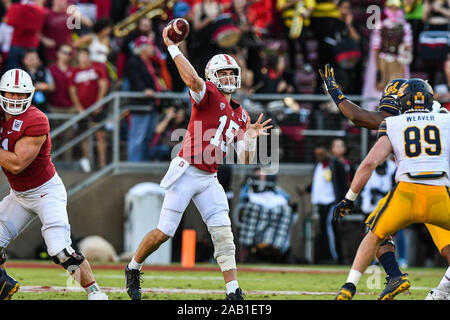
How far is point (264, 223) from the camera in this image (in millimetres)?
14336

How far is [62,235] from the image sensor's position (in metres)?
7.68

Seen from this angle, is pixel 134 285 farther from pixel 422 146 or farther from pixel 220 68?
pixel 422 146

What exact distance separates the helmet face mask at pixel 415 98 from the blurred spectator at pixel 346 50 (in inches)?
302

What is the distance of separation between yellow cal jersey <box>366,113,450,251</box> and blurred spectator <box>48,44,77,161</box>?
27.9ft

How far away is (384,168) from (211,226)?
21.8 feet

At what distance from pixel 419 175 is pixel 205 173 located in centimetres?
202

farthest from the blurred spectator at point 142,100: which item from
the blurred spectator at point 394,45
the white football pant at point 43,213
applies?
the white football pant at point 43,213

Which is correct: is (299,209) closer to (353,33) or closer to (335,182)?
(335,182)

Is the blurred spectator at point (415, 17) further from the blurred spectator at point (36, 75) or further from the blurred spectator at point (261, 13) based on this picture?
the blurred spectator at point (36, 75)

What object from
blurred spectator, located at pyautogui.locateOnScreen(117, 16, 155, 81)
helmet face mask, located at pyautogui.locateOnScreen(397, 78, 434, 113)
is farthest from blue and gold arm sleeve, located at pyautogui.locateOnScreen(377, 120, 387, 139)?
blurred spectator, located at pyautogui.locateOnScreen(117, 16, 155, 81)

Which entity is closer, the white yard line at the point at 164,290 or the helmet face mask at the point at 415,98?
the helmet face mask at the point at 415,98

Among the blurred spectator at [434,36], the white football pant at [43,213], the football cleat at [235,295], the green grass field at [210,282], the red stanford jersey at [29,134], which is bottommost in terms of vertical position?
the green grass field at [210,282]

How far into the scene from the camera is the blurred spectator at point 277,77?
15.3 m
